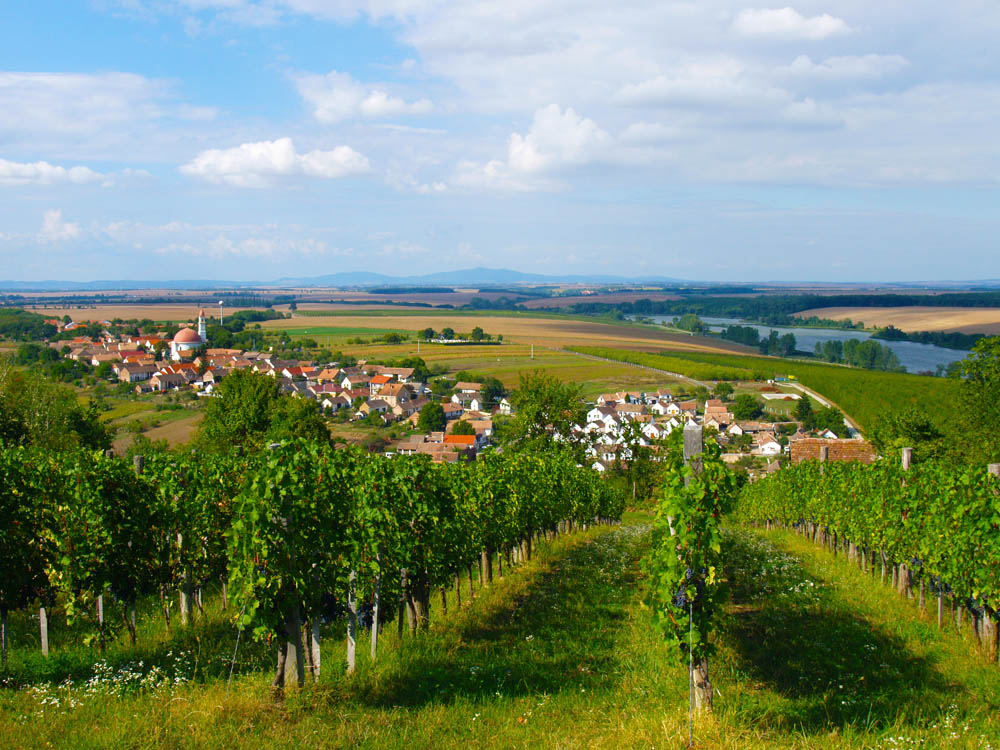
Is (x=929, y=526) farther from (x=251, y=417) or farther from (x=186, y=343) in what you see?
(x=186, y=343)

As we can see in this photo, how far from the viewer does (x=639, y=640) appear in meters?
9.80

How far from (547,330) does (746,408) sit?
88075 millimetres

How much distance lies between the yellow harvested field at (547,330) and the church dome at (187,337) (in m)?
32.6

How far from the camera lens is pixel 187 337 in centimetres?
12662

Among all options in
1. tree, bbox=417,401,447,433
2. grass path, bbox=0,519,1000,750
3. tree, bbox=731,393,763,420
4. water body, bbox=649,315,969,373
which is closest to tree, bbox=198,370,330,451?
grass path, bbox=0,519,1000,750

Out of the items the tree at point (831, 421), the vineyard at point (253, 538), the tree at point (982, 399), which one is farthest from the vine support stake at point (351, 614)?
the tree at point (831, 421)

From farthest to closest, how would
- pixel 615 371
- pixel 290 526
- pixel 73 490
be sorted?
pixel 615 371 → pixel 73 490 → pixel 290 526

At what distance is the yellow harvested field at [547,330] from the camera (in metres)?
133

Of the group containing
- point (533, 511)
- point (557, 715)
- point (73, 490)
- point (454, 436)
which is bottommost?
point (454, 436)

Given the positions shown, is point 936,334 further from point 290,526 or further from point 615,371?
point 290,526

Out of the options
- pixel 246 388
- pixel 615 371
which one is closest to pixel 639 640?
pixel 246 388

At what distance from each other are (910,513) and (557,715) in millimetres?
8339

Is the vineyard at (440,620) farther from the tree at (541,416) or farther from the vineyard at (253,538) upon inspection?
the tree at (541,416)

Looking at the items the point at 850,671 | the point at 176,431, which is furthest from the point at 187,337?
the point at 850,671
